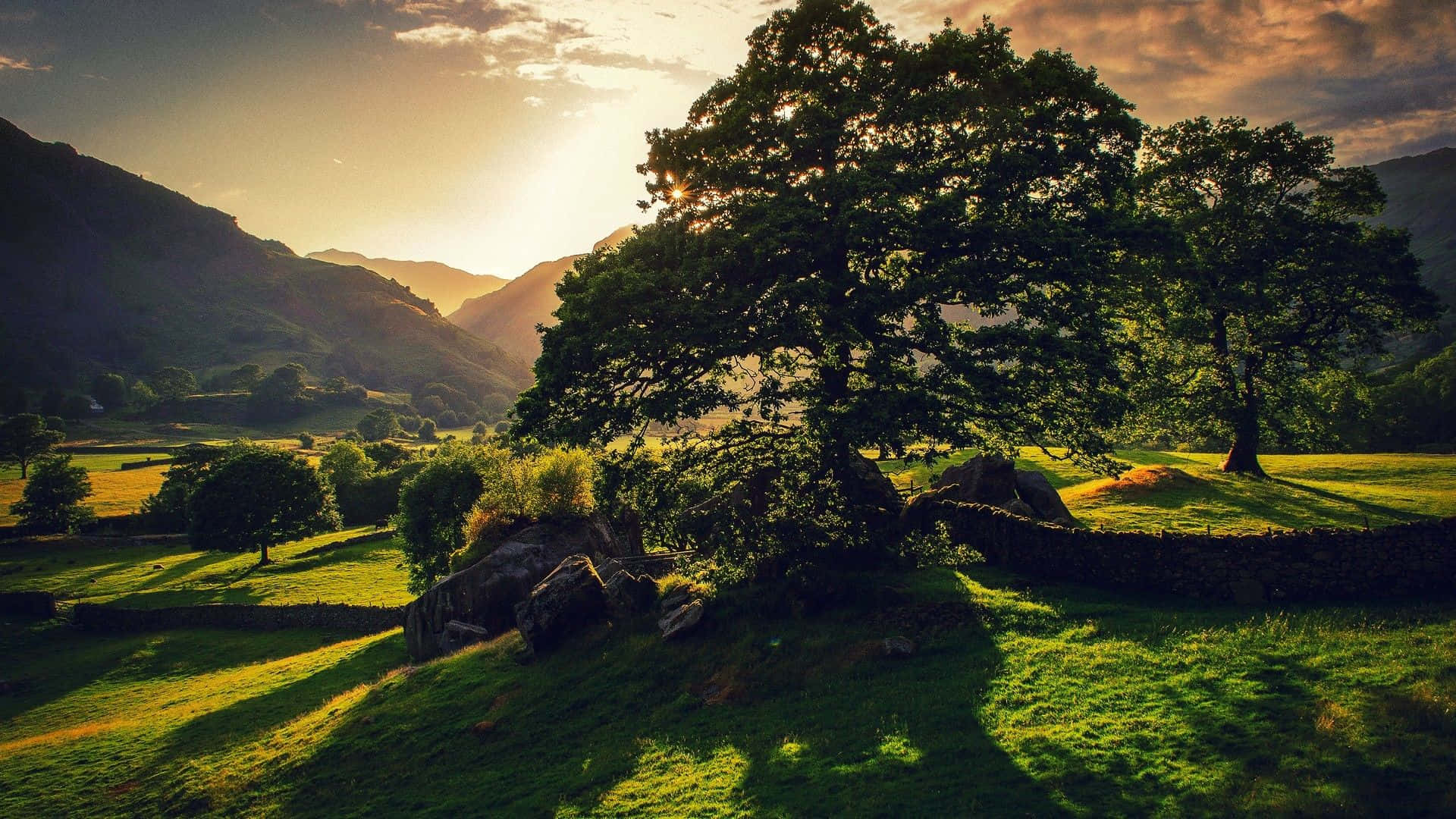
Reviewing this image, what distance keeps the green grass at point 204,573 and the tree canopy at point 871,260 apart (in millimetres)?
41349

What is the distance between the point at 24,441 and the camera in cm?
12244

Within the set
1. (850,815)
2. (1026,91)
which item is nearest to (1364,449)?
(1026,91)

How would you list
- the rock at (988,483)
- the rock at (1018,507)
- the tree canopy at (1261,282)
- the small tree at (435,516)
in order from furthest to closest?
the small tree at (435,516) < the tree canopy at (1261,282) < the rock at (988,483) < the rock at (1018,507)

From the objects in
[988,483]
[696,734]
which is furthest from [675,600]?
[988,483]

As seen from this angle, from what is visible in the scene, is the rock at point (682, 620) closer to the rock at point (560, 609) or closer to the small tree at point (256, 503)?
the rock at point (560, 609)

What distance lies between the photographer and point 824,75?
2142 cm

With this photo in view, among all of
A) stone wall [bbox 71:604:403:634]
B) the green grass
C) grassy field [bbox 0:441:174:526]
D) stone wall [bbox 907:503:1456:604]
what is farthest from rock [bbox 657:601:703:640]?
grassy field [bbox 0:441:174:526]

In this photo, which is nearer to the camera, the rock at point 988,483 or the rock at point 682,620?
the rock at point 682,620

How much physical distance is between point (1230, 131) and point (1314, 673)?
3809cm

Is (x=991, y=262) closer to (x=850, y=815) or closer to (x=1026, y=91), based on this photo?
(x=1026, y=91)

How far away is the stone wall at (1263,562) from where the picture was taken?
1612 cm

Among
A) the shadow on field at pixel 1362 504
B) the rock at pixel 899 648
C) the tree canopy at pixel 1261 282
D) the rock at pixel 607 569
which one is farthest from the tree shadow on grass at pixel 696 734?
the tree canopy at pixel 1261 282

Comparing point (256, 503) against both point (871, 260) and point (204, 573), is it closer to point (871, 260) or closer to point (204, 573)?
point (204, 573)

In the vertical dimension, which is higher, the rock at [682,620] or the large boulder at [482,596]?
the rock at [682,620]
